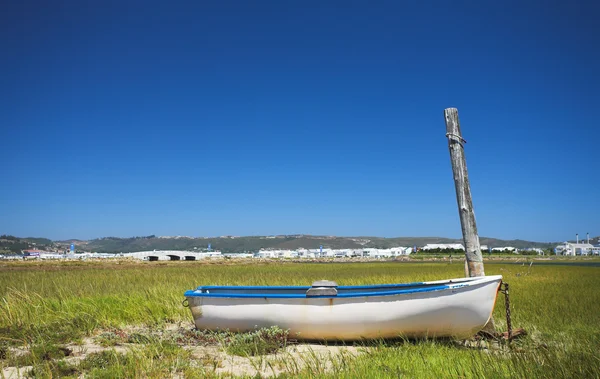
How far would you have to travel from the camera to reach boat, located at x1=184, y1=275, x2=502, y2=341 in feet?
26.1

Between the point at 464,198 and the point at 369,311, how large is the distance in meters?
3.07

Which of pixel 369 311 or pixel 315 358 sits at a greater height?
pixel 369 311

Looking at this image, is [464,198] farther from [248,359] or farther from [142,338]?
[142,338]

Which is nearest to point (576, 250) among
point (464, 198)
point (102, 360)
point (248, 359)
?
point (464, 198)

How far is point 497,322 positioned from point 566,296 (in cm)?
624

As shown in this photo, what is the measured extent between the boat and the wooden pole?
2.18 feet

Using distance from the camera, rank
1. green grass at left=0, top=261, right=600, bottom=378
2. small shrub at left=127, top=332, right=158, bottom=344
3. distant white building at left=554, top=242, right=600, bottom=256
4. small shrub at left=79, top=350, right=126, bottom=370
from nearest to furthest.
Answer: green grass at left=0, top=261, right=600, bottom=378 < small shrub at left=79, top=350, right=126, bottom=370 < small shrub at left=127, top=332, right=158, bottom=344 < distant white building at left=554, top=242, right=600, bottom=256

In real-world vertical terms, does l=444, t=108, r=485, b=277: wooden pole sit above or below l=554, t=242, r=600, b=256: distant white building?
above

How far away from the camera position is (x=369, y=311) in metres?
8.26

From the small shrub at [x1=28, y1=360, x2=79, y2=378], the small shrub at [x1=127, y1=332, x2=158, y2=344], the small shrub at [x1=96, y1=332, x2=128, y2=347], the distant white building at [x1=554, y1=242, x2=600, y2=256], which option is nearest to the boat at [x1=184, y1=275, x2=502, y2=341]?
the small shrub at [x1=127, y1=332, x2=158, y2=344]

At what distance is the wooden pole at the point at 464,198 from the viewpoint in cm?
898

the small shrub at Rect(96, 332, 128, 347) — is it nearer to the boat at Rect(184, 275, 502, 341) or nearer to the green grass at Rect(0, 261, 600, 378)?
the green grass at Rect(0, 261, 600, 378)

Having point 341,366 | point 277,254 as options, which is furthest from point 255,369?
point 277,254

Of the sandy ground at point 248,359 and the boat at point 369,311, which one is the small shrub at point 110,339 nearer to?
the sandy ground at point 248,359
